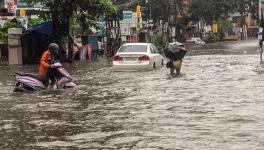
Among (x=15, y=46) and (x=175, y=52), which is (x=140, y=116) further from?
(x=15, y=46)

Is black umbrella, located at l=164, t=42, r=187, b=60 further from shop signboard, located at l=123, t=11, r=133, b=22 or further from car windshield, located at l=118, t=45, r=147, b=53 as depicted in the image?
shop signboard, located at l=123, t=11, r=133, b=22

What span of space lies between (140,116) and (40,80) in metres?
6.59

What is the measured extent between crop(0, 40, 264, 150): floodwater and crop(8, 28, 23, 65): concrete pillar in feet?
49.2

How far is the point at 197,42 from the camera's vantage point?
83.1 meters

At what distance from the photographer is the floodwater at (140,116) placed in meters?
9.01

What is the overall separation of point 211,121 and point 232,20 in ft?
399

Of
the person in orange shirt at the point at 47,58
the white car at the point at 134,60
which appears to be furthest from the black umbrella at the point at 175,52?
the person in orange shirt at the point at 47,58

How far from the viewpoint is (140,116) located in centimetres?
1172

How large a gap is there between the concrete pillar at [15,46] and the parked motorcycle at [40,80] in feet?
55.1

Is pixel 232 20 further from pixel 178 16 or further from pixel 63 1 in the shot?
pixel 63 1

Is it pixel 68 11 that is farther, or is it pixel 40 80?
pixel 68 11

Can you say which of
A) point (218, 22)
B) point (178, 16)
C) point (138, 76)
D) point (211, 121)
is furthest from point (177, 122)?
point (218, 22)

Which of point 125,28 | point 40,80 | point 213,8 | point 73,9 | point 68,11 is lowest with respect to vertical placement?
point 40,80

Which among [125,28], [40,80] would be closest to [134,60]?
[40,80]
